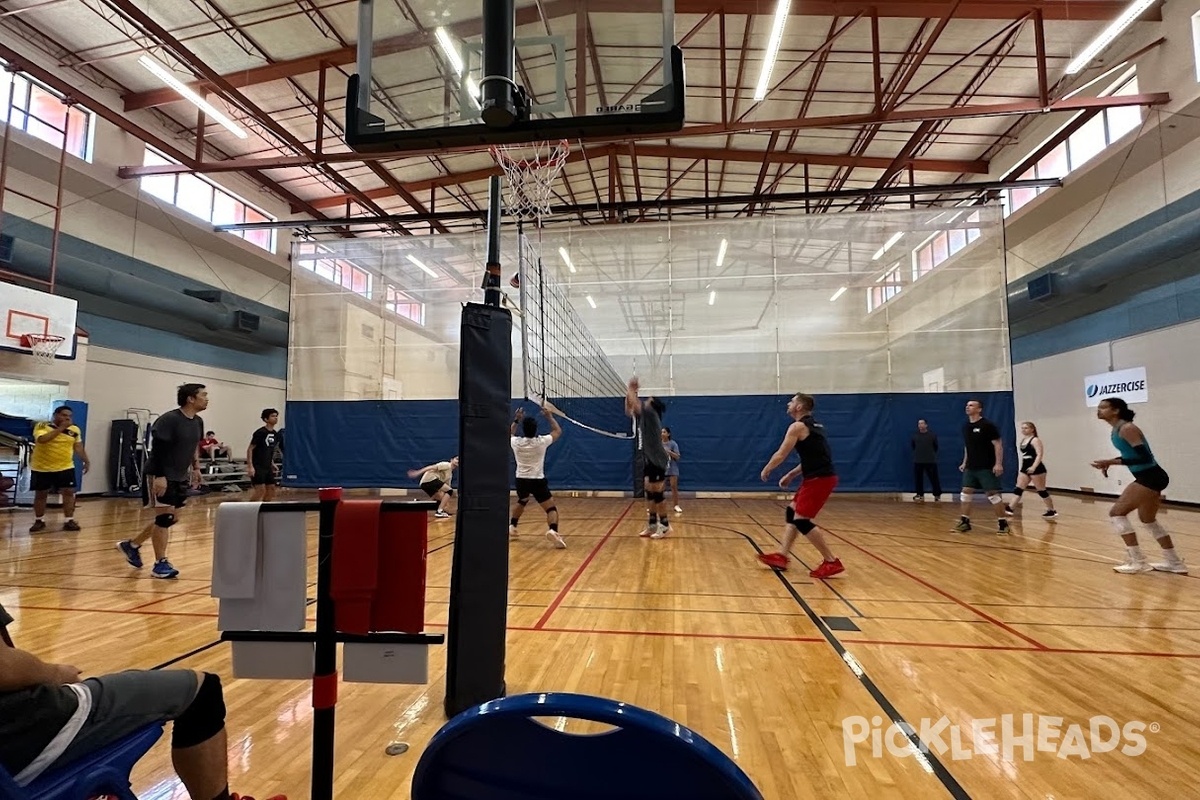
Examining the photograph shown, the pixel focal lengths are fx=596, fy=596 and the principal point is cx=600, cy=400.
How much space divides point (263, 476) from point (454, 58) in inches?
293

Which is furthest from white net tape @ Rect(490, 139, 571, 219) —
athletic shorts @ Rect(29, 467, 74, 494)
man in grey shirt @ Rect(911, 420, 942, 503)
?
man in grey shirt @ Rect(911, 420, 942, 503)

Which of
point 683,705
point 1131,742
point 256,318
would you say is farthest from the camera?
point 256,318

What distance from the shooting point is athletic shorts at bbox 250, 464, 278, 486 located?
347 inches

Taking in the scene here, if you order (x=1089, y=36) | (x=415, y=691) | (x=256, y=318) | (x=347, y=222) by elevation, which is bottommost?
(x=415, y=691)

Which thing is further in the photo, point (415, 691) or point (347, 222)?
point (347, 222)

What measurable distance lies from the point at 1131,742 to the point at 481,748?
3.27m

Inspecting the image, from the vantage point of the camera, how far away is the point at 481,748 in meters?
0.71

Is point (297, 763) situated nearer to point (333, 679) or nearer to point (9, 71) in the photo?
point (333, 679)

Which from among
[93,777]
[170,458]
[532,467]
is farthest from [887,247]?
[93,777]

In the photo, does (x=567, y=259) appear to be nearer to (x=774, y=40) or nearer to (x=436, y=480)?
(x=774, y=40)

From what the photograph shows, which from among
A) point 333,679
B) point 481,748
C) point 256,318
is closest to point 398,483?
point 256,318

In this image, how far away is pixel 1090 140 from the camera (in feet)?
41.8

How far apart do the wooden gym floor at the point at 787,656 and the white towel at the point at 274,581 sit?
2.75 ft

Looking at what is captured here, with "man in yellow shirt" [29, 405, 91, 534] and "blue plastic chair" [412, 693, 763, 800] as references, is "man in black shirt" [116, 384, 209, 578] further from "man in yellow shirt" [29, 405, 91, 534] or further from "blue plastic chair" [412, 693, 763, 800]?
"blue plastic chair" [412, 693, 763, 800]
